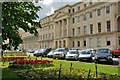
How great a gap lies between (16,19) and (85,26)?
56.6 m

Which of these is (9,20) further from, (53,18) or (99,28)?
(53,18)

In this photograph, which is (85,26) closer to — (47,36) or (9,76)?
(47,36)

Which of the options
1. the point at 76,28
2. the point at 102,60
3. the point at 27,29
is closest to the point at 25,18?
the point at 27,29

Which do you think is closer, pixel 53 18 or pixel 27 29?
pixel 27 29

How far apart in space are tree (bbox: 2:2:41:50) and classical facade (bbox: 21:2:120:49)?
42.5 meters

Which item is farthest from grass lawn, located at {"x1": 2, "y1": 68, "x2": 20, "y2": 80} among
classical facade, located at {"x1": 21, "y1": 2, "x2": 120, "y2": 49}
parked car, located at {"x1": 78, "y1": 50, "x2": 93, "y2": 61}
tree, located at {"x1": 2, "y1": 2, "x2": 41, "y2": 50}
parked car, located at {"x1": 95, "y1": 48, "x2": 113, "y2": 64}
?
classical facade, located at {"x1": 21, "y1": 2, "x2": 120, "y2": 49}

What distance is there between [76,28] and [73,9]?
6.98 m

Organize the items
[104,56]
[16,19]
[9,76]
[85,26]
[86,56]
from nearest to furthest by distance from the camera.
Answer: [9,76] → [16,19] → [104,56] → [86,56] → [85,26]

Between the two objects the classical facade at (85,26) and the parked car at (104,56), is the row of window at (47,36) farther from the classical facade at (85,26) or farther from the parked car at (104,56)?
Answer: the parked car at (104,56)

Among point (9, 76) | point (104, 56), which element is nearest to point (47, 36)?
point (104, 56)

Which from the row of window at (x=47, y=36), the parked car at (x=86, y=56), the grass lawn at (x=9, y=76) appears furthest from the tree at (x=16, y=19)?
the row of window at (x=47, y=36)

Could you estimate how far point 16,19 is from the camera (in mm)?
13844

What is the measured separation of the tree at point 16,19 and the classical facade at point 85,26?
4250 centimetres

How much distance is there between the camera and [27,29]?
15.0 metres
